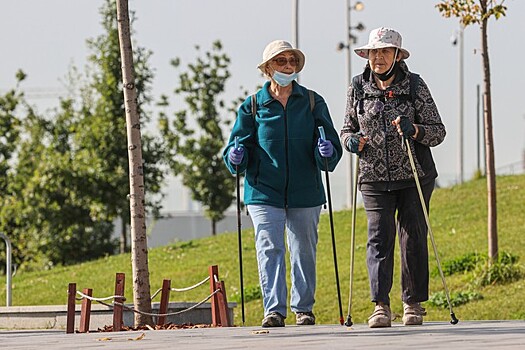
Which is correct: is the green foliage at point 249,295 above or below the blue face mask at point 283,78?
below

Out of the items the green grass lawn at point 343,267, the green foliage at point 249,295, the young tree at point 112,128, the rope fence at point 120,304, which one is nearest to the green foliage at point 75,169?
the young tree at point 112,128

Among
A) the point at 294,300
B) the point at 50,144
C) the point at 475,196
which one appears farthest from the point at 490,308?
the point at 50,144

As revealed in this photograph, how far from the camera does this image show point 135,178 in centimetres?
1204

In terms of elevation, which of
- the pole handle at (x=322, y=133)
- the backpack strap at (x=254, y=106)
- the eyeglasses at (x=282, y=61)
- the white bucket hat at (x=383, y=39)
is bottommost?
the pole handle at (x=322, y=133)

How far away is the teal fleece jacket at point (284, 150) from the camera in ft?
34.4

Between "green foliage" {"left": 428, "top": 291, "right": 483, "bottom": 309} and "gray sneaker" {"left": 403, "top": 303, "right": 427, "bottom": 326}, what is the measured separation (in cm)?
530

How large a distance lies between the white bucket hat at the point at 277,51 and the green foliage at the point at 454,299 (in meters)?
5.53

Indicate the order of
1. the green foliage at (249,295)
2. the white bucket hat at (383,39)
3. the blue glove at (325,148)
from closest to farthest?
the white bucket hat at (383,39) → the blue glove at (325,148) → the green foliage at (249,295)

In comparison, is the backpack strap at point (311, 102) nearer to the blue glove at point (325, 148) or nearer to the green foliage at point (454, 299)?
the blue glove at point (325, 148)

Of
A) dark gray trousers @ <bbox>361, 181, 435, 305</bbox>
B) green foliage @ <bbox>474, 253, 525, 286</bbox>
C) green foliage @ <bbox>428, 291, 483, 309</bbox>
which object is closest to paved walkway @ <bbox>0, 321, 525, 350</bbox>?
dark gray trousers @ <bbox>361, 181, 435, 305</bbox>

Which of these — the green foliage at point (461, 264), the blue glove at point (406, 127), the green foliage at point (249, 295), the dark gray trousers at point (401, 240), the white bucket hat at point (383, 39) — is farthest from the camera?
the green foliage at point (249, 295)

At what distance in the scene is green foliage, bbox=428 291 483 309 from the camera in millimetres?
15523

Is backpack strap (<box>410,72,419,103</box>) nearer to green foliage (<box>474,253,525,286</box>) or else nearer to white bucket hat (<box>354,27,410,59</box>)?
white bucket hat (<box>354,27,410,59</box>)

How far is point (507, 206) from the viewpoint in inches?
900
